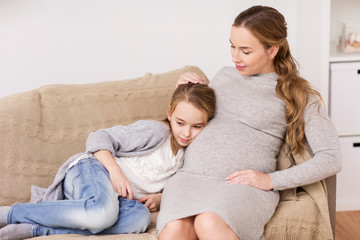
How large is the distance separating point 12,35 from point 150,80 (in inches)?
32.0

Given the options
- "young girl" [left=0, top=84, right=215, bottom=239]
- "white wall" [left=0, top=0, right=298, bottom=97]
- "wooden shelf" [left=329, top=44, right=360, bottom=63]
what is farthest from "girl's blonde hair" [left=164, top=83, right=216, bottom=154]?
"wooden shelf" [left=329, top=44, right=360, bottom=63]

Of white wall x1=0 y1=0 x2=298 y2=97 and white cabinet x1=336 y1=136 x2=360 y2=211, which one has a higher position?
white wall x1=0 y1=0 x2=298 y2=97

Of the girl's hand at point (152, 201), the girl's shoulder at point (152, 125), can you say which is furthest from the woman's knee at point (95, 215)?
the girl's shoulder at point (152, 125)

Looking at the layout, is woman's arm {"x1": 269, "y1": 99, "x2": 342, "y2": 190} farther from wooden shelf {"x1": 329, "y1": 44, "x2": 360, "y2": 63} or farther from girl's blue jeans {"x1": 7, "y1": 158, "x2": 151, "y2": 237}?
wooden shelf {"x1": 329, "y1": 44, "x2": 360, "y2": 63}

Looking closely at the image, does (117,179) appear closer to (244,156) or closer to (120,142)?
(120,142)

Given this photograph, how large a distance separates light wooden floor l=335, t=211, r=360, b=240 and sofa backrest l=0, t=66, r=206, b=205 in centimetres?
108

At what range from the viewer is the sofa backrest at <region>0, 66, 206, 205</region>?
5.95 ft

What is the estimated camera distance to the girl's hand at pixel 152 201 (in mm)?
1756

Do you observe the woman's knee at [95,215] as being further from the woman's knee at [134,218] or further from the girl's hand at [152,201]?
the girl's hand at [152,201]

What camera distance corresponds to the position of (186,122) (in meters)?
1.75

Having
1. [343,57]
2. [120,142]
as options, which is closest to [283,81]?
[120,142]

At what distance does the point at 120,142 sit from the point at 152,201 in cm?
25

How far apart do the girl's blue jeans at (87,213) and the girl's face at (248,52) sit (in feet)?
2.09

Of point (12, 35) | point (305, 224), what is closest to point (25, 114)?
point (12, 35)
